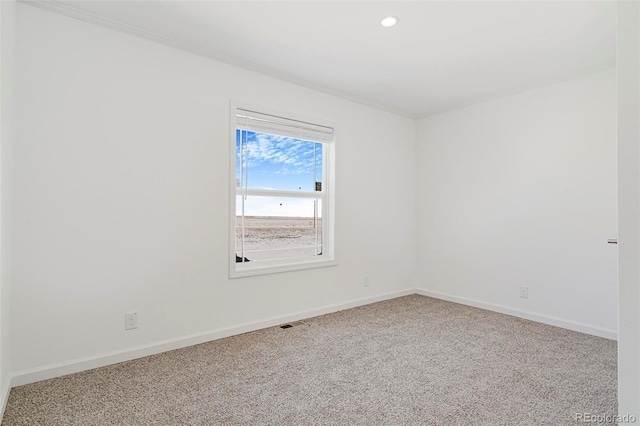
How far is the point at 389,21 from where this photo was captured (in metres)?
2.35

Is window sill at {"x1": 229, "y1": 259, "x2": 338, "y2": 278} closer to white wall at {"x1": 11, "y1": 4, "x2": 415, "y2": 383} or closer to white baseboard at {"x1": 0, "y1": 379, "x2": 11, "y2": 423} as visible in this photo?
white wall at {"x1": 11, "y1": 4, "x2": 415, "y2": 383}

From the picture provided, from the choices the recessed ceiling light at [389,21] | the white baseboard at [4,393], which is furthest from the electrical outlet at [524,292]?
the white baseboard at [4,393]

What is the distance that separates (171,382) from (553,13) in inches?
132

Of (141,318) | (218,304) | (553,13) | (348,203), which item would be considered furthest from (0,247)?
(553,13)

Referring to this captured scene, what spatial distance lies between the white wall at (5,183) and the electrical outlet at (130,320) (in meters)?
0.62

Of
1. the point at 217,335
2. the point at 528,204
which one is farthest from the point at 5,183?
the point at 528,204

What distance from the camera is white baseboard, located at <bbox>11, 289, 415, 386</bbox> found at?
2.12m

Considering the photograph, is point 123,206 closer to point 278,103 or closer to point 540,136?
point 278,103

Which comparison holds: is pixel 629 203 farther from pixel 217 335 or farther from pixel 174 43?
pixel 174 43

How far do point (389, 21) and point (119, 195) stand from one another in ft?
7.23

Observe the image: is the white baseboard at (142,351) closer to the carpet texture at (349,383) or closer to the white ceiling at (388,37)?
the carpet texture at (349,383)

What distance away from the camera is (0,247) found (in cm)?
172

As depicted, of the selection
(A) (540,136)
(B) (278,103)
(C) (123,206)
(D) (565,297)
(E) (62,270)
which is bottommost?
(D) (565,297)

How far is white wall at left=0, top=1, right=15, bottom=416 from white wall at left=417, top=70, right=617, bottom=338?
398 centimetres
